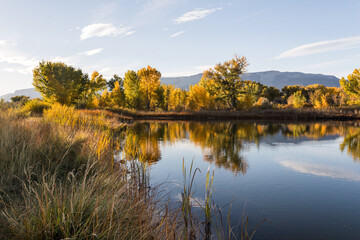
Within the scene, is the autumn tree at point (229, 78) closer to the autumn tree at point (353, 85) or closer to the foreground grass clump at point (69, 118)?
the autumn tree at point (353, 85)

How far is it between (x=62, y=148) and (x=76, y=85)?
147 feet

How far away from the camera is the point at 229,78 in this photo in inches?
2189

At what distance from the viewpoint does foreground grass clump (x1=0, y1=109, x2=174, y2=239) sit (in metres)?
3.04

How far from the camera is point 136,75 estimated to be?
63.5 meters

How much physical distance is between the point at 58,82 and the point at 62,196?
44.6m

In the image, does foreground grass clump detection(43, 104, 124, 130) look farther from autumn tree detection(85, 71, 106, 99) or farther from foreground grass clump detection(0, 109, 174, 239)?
autumn tree detection(85, 71, 106, 99)

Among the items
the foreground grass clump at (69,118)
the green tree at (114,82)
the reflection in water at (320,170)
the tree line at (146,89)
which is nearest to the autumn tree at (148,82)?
the tree line at (146,89)

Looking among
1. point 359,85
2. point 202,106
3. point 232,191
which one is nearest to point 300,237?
point 232,191

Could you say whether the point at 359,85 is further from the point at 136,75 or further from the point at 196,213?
the point at 196,213

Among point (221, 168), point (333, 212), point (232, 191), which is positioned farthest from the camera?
point (221, 168)

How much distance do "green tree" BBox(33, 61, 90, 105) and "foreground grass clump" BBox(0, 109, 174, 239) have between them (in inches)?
1549

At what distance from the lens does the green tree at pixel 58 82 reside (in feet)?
143

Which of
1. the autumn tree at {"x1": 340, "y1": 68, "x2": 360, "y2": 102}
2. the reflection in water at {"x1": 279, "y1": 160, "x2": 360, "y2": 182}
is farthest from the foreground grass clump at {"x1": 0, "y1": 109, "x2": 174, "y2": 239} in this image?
the autumn tree at {"x1": 340, "y1": 68, "x2": 360, "y2": 102}

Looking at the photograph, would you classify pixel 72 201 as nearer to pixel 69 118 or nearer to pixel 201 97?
pixel 69 118
